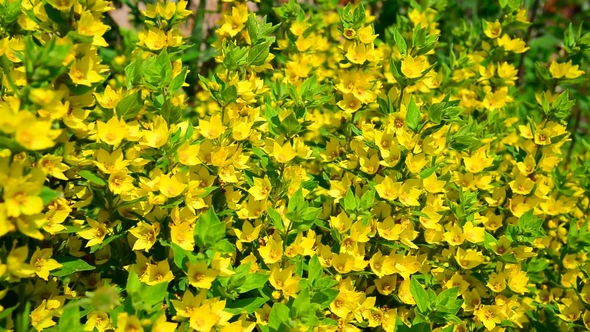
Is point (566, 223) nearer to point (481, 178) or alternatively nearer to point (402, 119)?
point (481, 178)

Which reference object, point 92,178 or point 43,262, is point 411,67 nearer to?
point 92,178

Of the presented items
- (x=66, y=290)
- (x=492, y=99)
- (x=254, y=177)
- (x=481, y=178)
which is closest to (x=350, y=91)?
(x=254, y=177)

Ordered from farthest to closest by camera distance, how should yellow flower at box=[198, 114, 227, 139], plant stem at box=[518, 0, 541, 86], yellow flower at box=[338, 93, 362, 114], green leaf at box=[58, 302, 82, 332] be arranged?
plant stem at box=[518, 0, 541, 86]
yellow flower at box=[338, 93, 362, 114]
yellow flower at box=[198, 114, 227, 139]
green leaf at box=[58, 302, 82, 332]

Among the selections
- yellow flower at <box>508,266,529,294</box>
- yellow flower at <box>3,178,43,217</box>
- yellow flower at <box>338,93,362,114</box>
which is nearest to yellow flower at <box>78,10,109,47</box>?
yellow flower at <box>3,178,43,217</box>


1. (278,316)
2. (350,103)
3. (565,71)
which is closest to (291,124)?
(350,103)

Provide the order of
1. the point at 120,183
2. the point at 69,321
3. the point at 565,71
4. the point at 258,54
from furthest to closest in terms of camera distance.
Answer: the point at 565,71
the point at 258,54
the point at 120,183
the point at 69,321

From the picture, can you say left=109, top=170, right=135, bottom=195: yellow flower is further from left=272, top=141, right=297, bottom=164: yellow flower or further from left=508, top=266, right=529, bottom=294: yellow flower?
left=508, top=266, right=529, bottom=294: yellow flower
